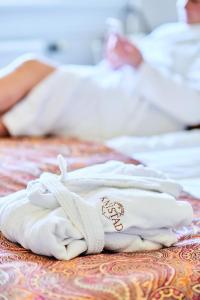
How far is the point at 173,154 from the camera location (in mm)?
1424

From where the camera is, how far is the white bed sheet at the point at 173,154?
126 cm

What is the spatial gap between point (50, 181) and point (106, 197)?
10 centimetres

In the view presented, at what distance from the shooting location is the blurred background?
245cm

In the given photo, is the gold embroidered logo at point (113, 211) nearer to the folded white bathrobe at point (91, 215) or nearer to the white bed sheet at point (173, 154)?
the folded white bathrobe at point (91, 215)

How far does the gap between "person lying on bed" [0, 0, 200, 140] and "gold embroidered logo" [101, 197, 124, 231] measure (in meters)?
0.88

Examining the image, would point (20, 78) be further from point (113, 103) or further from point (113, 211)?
point (113, 211)

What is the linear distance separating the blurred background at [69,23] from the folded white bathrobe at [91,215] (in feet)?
5.37

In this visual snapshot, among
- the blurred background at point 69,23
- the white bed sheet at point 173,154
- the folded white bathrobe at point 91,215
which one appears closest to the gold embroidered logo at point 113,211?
the folded white bathrobe at point 91,215

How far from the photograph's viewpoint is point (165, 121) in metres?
1.80

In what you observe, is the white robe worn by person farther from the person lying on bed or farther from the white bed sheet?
the white bed sheet

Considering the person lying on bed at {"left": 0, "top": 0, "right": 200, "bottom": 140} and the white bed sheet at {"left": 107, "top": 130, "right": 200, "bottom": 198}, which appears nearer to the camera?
the white bed sheet at {"left": 107, "top": 130, "right": 200, "bottom": 198}

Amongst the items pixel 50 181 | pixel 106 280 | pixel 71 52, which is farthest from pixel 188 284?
pixel 71 52

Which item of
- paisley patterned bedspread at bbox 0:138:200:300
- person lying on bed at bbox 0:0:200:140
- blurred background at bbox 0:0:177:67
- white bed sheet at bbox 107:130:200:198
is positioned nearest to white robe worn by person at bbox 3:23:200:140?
person lying on bed at bbox 0:0:200:140

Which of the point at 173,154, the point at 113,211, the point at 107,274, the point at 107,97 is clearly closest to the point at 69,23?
the point at 107,97
